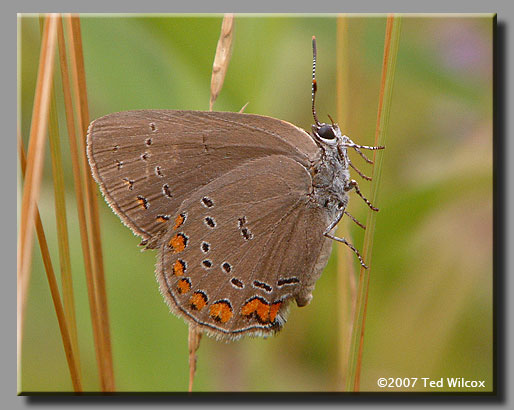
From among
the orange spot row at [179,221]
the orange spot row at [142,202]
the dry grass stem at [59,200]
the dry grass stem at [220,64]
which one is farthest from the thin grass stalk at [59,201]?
the dry grass stem at [220,64]

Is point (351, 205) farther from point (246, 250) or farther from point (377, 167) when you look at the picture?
point (246, 250)

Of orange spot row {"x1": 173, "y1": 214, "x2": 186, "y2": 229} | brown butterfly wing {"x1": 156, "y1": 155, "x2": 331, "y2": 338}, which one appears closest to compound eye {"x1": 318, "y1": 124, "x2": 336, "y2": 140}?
brown butterfly wing {"x1": 156, "y1": 155, "x2": 331, "y2": 338}

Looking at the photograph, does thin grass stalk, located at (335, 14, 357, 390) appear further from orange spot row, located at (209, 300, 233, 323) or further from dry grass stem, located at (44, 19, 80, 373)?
dry grass stem, located at (44, 19, 80, 373)

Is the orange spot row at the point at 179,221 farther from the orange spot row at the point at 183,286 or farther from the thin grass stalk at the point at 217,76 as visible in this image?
the thin grass stalk at the point at 217,76

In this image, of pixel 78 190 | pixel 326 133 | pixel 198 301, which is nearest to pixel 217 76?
pixel 326 133
